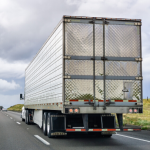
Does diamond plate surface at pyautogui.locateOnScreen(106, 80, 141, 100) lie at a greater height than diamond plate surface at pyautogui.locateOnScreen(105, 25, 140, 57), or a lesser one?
lesser

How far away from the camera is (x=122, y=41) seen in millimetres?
10102

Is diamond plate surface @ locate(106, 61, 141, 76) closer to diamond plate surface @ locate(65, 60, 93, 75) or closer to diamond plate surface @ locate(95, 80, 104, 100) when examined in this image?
diamond plate surface @ locate(95, 80, 104, 100)

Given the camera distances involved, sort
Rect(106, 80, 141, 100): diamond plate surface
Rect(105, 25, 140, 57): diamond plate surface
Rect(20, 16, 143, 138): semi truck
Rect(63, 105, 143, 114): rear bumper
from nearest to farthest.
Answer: Rect(63, 105, 143, 114): rear bumper
Rect(20, 16, 143, 138): semi truck
Rect(106, 80, 141, 100): diamond plate surface
Rect(105, 25, 140, 57): diamond plate surface

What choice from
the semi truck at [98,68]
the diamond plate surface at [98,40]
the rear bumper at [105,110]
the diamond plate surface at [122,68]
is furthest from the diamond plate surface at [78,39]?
the rear bumper at [105,110]

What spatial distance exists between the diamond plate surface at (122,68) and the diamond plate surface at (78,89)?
872 millimetres

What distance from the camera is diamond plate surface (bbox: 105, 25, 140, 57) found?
32.8ft

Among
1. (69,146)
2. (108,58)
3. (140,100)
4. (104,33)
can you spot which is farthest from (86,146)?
(104,33)

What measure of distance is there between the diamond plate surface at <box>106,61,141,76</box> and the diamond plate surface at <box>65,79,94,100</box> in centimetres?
87

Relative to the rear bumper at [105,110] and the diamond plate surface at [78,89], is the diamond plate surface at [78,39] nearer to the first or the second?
the diamond plate surface at [78,89]

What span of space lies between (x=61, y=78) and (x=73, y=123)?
6.95 feet

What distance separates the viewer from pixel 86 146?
31.9 ft

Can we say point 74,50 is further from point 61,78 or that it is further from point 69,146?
point 69,146

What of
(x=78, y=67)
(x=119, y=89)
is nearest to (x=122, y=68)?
(x=119, y=89)

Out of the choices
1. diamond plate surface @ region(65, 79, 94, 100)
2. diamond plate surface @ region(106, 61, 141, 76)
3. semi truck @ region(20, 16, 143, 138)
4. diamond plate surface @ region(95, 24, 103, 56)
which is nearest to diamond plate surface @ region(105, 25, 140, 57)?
semi truck @ region(20, 16, 143, 138)
